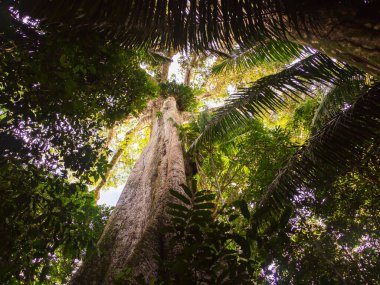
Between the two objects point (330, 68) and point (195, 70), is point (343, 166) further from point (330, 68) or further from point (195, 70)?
point (195, 70)

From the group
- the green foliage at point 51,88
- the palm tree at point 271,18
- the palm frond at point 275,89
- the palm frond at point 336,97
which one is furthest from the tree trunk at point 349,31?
the palm frond at point 336,97

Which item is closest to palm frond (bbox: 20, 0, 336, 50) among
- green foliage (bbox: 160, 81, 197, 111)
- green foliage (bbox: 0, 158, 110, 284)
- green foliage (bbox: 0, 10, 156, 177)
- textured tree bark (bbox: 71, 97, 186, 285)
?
green foliage (bbox: 0, 10, 156, 177)

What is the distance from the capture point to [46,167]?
298cm

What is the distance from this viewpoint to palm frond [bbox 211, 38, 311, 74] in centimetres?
386

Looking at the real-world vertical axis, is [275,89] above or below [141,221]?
above

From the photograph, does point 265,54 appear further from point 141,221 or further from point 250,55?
point 141,221

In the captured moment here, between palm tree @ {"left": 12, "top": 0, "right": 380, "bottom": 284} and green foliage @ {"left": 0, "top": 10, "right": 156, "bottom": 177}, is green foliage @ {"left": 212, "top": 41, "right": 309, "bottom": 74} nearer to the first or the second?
palm tree @ {"left": 12, "top": 0, "right": 380, "bottom": 284}

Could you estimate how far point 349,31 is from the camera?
1.46m

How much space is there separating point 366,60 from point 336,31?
0.70 ft

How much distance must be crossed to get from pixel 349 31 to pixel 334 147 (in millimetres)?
2039

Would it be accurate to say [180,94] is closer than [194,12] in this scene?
No

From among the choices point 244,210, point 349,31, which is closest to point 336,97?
point 349,31

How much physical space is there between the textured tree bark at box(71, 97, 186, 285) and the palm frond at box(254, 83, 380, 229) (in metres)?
1.20

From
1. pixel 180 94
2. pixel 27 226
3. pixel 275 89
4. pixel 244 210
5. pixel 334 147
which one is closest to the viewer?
pixel 244 210
